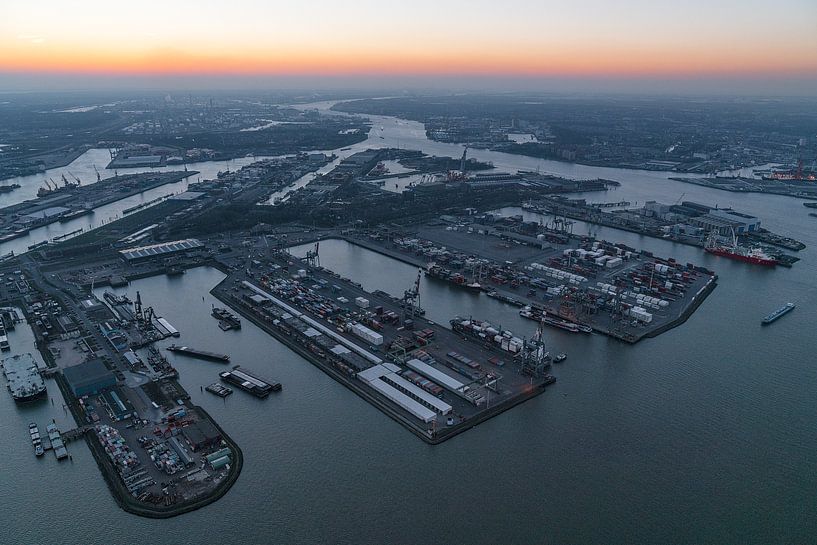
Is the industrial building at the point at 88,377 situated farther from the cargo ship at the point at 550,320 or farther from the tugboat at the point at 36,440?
the cargo ship at the point at 550,320

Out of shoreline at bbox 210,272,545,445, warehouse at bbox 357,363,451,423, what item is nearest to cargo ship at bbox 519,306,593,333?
shoreline at bbox 210,272,545,445

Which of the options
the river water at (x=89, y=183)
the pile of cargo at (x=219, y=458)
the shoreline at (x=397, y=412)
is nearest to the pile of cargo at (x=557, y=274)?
the shoreline at (x=397, y=412)

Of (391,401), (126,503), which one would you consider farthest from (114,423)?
(391,401)

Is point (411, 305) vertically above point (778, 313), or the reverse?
point (411, 305)

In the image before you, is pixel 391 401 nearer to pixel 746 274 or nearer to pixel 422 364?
pixel 422 364

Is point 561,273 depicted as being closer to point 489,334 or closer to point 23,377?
point 489,334

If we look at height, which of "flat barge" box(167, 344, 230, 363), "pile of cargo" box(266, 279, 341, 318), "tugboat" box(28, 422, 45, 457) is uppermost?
"pile of cargo" box(266, 279, 341, 318)

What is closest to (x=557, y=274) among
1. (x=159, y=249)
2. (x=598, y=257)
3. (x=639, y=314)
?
(x=598, y=257)

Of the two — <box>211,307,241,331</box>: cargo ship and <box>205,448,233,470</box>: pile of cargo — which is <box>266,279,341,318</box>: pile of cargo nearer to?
<box>211,307,241,331</box>: cargo ship
